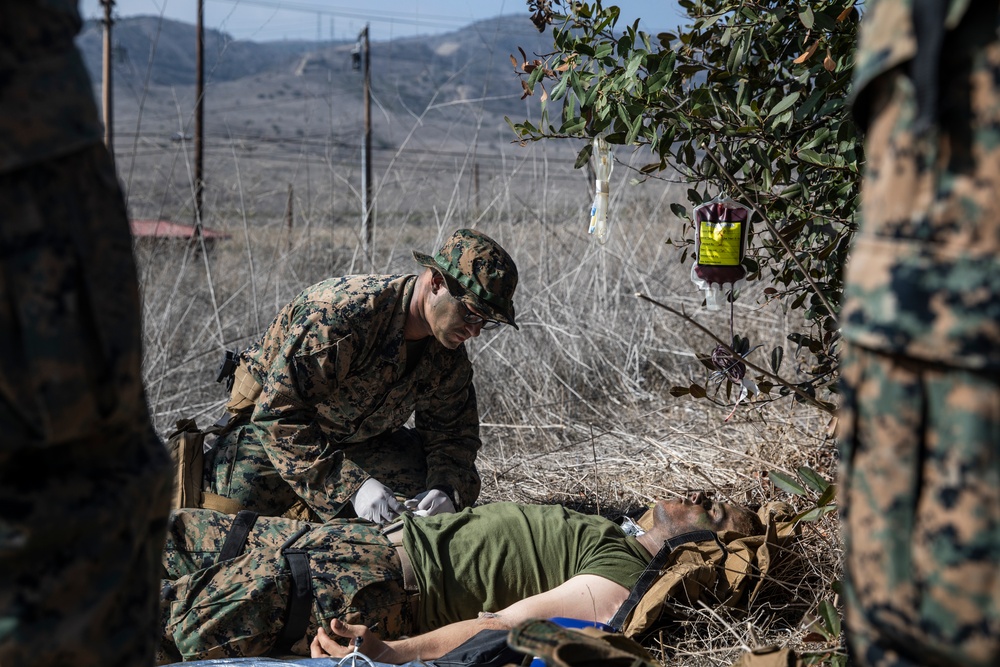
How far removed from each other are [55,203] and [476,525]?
1.84m

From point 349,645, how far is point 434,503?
2.72ft

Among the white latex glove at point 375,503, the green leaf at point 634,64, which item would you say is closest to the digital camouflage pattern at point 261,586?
the white latex glove at point 375,503

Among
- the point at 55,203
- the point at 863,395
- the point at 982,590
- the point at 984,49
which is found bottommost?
the point at 982,590

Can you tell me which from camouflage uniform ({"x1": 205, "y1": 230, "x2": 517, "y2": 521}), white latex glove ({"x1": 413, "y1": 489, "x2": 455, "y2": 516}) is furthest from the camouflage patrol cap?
white latex glove ({"x1": 413, "y1": 489, "x2": 455, "y2": 516})

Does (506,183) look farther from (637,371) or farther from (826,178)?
(826,178)

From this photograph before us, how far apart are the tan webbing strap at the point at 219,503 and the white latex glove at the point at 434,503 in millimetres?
626

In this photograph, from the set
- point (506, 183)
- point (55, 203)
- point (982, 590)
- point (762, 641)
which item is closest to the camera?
point (982, 590)

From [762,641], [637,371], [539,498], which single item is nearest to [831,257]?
[762,641]

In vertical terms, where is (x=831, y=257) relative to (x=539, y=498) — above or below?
above

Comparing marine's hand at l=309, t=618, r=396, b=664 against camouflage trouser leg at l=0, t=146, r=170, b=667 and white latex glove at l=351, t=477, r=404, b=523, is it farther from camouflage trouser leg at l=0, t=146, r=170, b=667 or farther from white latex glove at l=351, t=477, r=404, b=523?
camouflage trouser leg at l=0, t=146, r=170, b=667

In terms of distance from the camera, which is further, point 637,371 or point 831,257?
point 637,371

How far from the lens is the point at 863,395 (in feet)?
3.15

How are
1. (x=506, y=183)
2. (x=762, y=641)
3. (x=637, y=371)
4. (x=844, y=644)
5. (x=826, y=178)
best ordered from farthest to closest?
1. (x=506, y=183)
2. (x=637, y=371)
3. (x=826, y=178)
4. (x=762, y=641)
5. (x=844, y=644)

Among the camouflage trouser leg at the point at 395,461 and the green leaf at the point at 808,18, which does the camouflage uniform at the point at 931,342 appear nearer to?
the green leaf at the point at 808,18
